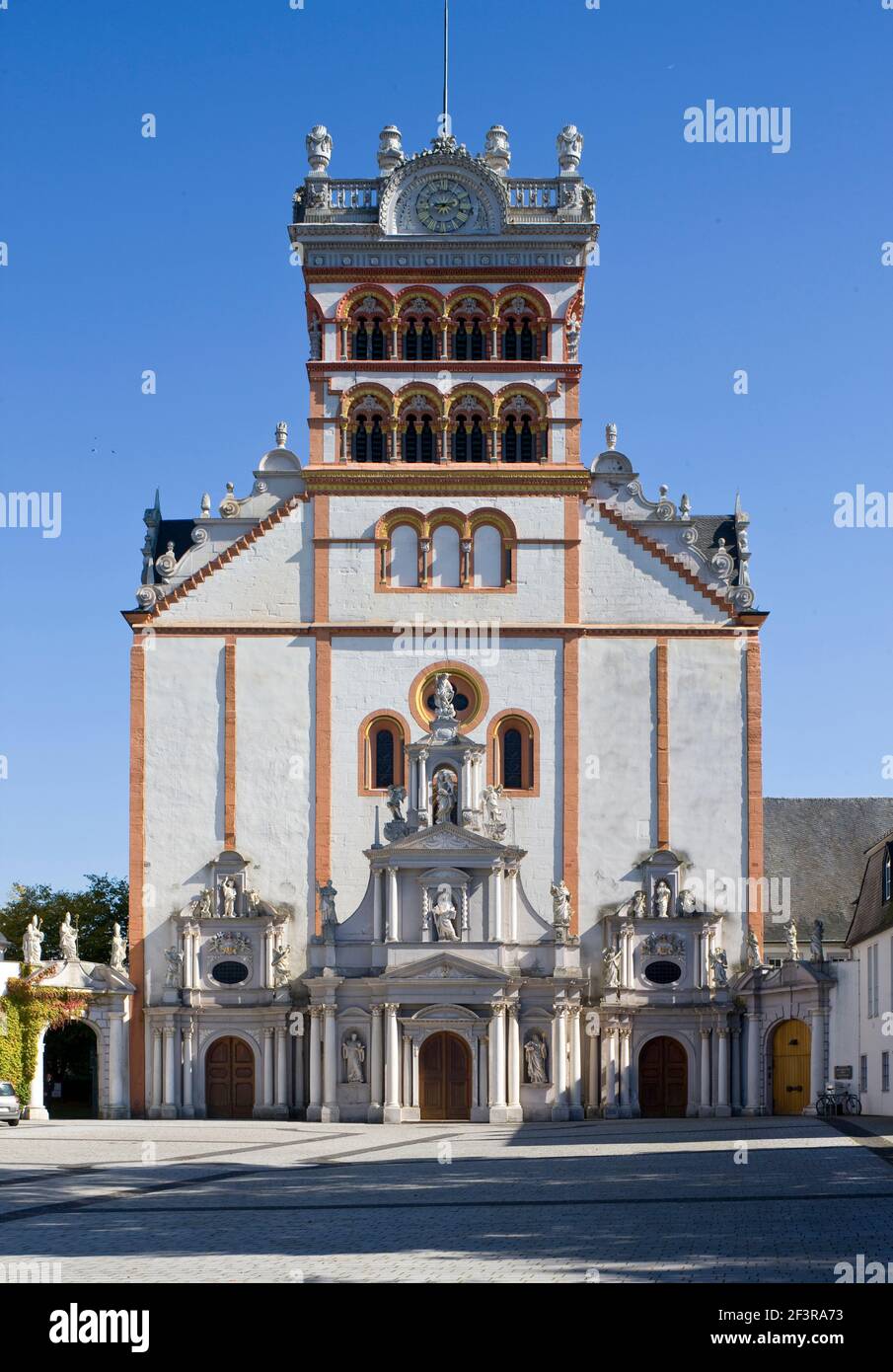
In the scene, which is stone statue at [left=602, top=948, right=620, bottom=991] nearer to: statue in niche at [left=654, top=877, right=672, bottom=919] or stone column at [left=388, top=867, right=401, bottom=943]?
statue in niche at [left=654, top=877, right=672, bottom=919]

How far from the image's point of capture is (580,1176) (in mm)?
34250

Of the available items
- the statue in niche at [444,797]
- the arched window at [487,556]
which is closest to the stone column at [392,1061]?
the statue in niche at [444,797]

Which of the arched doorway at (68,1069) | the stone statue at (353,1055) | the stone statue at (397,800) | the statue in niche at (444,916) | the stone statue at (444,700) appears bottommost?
the arched doorway at (68,1069)

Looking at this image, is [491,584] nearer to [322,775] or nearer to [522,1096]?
[322,775]

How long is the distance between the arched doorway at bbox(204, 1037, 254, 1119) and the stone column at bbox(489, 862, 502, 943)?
31.0 ft

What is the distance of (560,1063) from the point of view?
6253 centimetres

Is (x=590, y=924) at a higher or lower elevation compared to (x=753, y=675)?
lower

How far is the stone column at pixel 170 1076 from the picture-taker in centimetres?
6419

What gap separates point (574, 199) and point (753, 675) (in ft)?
61.1

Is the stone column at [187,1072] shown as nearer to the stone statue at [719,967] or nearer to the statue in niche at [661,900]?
the statue in niche at [661,900]

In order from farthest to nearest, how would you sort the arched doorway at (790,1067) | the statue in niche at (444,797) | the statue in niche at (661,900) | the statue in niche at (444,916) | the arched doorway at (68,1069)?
the arched doorway at (68,1069) → the statue in niche at (661,900) → the statue in niche at (444,797) → the arched doorway at (790,1067) → the statue in niche at (444,916)

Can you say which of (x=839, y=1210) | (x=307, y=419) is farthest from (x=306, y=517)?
(x=839, y=1210)

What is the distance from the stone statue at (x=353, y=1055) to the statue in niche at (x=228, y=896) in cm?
607

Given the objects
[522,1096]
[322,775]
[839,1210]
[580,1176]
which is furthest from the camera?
[322,775]
